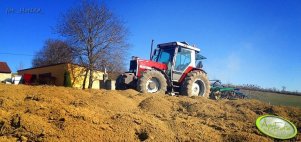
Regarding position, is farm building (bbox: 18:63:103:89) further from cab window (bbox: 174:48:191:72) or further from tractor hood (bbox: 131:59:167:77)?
tractor hood (bbox: 131:59:167:77)

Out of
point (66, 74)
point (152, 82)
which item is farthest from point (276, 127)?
point (66, 74)

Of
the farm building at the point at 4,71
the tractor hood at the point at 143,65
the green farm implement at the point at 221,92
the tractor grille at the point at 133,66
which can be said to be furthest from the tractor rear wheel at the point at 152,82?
the farm building at the point at 4,71

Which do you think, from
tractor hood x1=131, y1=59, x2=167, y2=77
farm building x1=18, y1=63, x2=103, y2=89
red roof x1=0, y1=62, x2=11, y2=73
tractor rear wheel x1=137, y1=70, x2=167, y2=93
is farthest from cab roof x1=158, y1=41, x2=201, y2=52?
red roof x1=0, y1=62, x2=11, y2=73

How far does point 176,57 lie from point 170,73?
0.80 metres

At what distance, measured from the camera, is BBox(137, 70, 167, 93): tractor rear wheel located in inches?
401

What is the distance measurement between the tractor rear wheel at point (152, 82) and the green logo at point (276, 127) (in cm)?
502

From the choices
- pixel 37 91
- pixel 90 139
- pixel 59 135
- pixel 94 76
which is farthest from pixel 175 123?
pixel 94 76

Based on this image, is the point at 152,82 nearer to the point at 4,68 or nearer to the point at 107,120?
the point at 107,120

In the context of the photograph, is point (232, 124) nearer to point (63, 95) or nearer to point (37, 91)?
point (63, 95)

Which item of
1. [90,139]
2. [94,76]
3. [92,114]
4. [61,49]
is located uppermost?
[61,49]

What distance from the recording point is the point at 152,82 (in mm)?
10656

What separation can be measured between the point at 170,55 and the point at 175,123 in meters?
7.20

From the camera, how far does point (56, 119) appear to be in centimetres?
483

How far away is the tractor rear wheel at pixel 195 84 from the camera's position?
38.3 ft
